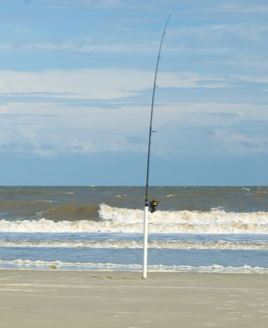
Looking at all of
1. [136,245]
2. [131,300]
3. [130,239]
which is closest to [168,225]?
[130,239]

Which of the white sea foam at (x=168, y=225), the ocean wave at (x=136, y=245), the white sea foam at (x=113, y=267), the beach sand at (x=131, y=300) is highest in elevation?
the white sea foam at (x=168, y=225)

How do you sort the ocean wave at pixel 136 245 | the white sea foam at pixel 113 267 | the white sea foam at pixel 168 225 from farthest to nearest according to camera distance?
the white sea foam at pixel 168 225 < the ocean wave at pixel 136 245 < the white sea foam at pixel 113 267

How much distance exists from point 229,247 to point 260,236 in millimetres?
6528

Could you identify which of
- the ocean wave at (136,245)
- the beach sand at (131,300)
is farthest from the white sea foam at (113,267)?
the ocean wave at (136,245)

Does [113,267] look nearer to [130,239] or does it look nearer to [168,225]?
[130,239]

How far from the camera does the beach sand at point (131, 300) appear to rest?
365 inches

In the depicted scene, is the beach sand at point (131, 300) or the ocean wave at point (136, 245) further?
the ocean wave at point (136, 245)

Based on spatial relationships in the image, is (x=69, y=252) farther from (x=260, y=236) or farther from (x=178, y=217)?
(x=178, y=217)

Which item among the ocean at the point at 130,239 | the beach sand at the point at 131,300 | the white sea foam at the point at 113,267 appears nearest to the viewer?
the beach sand at the point at 131,300

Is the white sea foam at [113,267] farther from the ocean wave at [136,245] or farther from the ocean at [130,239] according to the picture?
the ocean wave at [136,245]

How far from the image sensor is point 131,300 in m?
11.0

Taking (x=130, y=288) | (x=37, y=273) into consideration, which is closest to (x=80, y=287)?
(x=130, y=288)

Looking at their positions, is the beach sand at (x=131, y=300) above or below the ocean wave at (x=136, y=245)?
below

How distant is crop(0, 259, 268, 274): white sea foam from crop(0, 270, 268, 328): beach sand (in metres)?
1.42
